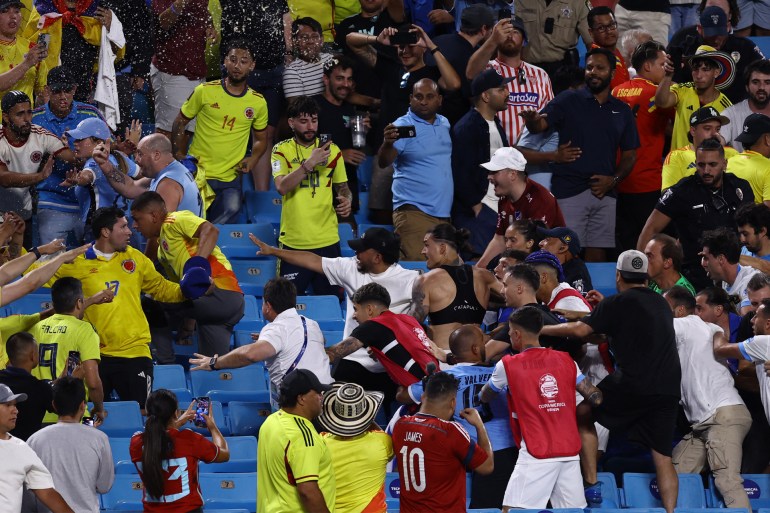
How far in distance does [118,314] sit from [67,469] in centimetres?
183

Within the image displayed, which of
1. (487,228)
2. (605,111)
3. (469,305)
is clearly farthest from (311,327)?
(605,111)

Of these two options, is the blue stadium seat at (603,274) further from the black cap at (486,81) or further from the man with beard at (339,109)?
the man with beard at (339,109)

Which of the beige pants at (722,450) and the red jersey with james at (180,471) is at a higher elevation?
the red jersey with james at (180,471)

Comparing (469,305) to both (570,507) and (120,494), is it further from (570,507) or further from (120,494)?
(120,494)

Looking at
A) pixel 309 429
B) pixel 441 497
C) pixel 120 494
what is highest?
pixel 309 429

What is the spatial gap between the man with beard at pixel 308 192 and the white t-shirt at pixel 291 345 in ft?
6.30

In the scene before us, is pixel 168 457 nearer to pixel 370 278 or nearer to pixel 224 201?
pixel 370 278

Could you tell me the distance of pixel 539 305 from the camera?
312 inches

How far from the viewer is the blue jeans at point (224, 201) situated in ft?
35.9

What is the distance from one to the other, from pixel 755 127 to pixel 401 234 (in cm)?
278

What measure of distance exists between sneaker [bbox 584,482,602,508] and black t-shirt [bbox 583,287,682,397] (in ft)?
2.02

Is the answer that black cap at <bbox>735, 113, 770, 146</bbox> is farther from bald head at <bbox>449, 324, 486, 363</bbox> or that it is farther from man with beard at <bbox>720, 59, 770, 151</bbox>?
bald head at <bbox>449, 324, 486, 363</bbox>

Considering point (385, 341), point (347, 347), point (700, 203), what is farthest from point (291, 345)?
point (700, 203)

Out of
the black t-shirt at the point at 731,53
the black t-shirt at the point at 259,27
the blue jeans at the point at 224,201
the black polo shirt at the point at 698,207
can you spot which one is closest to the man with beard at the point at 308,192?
the blue jeans at the point at 224,201
